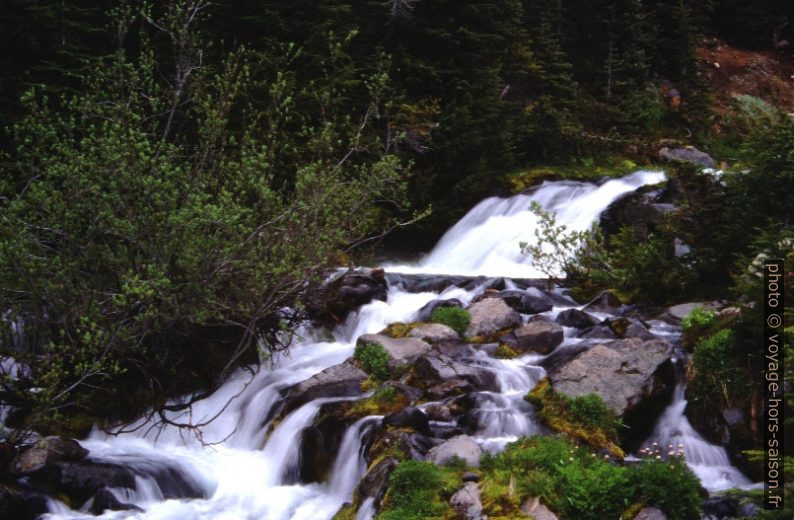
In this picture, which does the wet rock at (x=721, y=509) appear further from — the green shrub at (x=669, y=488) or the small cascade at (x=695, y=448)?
the small cascade at (x=695, y=448)

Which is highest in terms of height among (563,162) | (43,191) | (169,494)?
(43,191)

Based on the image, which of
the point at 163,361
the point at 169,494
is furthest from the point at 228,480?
the point at 163,361

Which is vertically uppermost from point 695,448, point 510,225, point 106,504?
point 510,225

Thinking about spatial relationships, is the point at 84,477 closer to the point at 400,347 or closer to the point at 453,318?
the point at 400,347

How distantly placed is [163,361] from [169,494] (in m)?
1.83

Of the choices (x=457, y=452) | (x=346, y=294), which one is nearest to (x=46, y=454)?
(x=457, y=452)

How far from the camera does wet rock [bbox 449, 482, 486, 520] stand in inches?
297

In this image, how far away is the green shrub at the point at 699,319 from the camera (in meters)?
10.5

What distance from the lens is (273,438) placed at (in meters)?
10.4

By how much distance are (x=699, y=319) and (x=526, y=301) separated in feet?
10.5

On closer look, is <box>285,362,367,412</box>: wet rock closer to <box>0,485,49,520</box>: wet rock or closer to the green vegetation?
the green vegetation

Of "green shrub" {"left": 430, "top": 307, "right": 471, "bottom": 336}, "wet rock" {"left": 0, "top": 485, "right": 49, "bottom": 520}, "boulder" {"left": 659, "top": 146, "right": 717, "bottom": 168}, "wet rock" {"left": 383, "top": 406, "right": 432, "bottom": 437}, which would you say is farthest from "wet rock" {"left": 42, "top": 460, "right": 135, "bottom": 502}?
"boulder" {"left": 659, "top": 146, "right": 717, "bottom": 168}

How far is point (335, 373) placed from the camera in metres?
11.0

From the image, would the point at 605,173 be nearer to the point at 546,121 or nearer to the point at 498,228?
the point at 546,121
